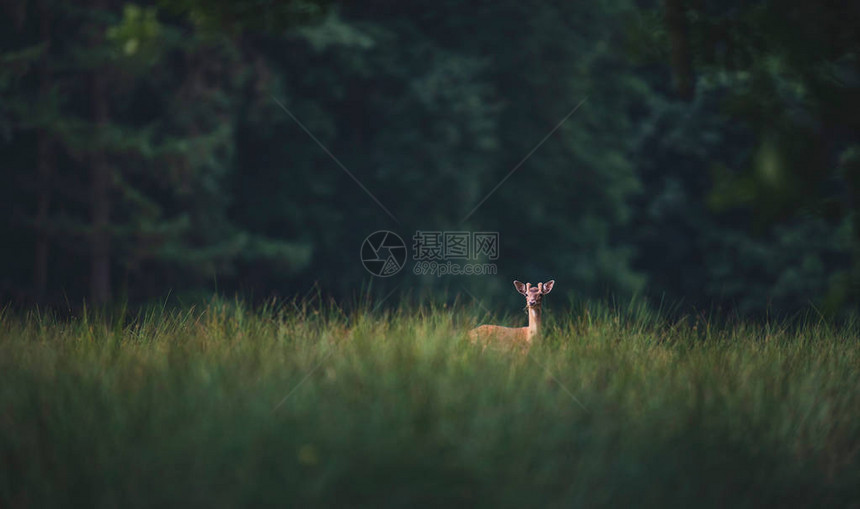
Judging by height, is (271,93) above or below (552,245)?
above

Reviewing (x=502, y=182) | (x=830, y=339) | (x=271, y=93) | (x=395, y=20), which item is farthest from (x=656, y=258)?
(x=830, y=339)

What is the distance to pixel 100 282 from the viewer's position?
1750cm

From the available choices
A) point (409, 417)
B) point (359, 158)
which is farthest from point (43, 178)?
point (409, 417)

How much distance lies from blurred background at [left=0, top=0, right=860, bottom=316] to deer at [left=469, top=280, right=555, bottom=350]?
917cm

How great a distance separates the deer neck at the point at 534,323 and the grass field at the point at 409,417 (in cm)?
18

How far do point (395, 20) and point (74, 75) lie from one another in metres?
7.25

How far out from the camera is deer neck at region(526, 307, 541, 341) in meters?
6.63

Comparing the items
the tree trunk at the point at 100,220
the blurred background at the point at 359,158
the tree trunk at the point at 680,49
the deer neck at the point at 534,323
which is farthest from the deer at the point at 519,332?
the tree trunk at the point at 100,220

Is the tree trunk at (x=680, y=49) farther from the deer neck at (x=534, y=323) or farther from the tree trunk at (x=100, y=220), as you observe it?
the tree trunk at (x=100, y=220)

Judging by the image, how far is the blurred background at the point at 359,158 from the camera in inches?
692

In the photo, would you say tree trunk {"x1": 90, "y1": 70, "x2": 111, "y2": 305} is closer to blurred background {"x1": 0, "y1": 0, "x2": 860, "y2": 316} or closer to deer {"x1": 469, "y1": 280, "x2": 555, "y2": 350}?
blurred background {"x1": 0, "y1": 0, "x2": 860, "y2": 316}

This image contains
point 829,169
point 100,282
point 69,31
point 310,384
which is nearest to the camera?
point 829,169

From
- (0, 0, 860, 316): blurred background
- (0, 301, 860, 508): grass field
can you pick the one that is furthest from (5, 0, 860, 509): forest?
(0, 0, 860, 316): blurred background

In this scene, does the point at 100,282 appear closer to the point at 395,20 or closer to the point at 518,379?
the point at 395,20
